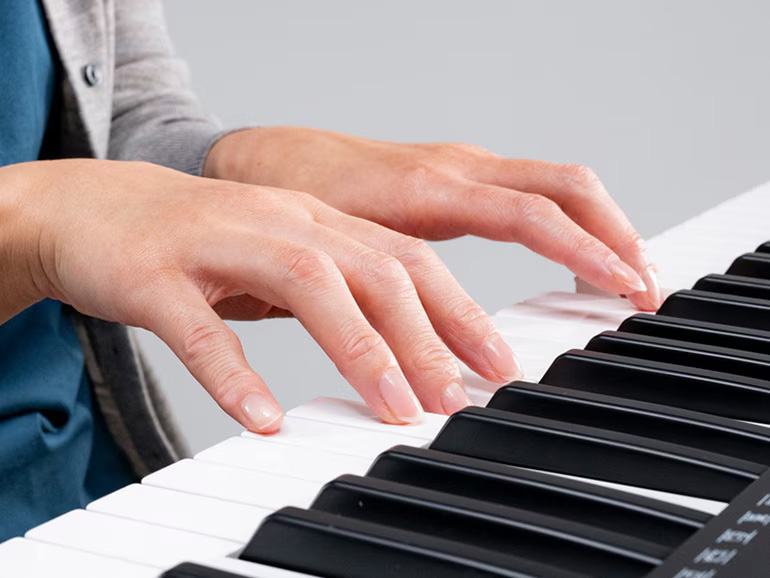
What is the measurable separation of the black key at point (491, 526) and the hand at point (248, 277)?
11 cm

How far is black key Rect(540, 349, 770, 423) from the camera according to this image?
572 mm

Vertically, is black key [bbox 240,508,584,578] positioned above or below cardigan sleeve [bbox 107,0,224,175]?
below

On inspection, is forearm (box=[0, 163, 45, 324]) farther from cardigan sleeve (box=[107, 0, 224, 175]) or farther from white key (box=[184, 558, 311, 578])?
cardigan sleeve (box=[107, 0, 224, 175])

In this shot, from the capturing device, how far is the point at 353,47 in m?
3.28

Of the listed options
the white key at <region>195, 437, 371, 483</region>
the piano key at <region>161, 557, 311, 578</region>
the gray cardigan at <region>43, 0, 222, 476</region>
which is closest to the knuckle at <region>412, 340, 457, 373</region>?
the white key at <region>195, 437, 371, 483</region>

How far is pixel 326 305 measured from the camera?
62 centimetres

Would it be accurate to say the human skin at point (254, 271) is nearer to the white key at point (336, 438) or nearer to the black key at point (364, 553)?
the white key at point (336, 438)

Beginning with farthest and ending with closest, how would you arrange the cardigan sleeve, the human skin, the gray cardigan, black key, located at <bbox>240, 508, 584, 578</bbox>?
the cardigan sleeve, the gray cardigan, the human skin, black key, located at <bbox>240, 508, 584, 578</bbox>

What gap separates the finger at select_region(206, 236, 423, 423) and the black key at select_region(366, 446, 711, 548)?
2.9 inches

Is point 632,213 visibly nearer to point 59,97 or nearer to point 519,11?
point 519,11

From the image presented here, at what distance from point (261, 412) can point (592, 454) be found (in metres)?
0.17

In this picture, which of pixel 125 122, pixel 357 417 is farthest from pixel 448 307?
pixel 125 122

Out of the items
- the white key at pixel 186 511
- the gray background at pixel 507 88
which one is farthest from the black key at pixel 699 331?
the gray background at pixel 507 88

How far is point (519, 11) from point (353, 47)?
57 centimetres
